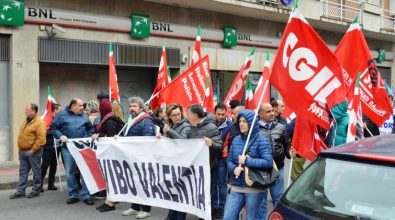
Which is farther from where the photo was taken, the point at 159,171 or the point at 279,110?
the point at 279,110

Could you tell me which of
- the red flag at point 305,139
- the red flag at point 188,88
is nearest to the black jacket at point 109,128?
the red flag at point 188,88

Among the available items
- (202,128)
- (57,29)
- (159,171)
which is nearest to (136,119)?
(159,171)

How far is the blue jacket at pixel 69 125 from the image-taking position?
28.2 feet

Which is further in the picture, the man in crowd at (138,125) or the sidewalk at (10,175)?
the sidewalk at (10,175)

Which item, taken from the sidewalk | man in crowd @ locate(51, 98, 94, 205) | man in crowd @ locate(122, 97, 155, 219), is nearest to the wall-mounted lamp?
the sidewalk

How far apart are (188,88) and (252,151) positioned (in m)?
3.39

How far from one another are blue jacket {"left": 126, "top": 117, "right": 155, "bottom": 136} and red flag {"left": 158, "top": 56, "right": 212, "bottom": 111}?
1.03 m

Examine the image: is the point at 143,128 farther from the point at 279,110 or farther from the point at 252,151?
the point at 252,151

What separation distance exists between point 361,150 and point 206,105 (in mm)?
5342

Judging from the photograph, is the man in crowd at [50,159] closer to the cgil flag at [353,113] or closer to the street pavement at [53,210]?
the street pavement at [53,210]

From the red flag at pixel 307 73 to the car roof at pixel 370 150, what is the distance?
182cm

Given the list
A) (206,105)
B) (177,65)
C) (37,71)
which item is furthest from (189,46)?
(206,105)

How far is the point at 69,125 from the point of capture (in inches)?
338

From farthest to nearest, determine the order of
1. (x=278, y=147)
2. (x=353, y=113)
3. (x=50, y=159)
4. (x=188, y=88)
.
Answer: (x=50, y=159), (x=188, y=88), (x=278, y=147), (x=353, y=113)
